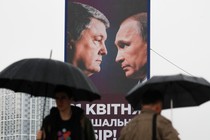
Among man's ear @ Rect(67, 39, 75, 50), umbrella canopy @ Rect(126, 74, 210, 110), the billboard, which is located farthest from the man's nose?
umbrella canopy @ Rect(126, 74, 210, 110)

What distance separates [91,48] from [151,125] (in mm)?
7014

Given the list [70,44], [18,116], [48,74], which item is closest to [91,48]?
[70,44]

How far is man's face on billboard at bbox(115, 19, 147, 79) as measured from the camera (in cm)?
1239

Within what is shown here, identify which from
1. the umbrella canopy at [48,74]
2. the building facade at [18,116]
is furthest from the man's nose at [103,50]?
the umbrella canopy at [48,74]

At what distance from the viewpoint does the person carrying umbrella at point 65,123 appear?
6136mm

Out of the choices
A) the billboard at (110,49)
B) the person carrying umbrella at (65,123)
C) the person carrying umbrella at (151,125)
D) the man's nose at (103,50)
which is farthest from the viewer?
the man's nose at (103,50)

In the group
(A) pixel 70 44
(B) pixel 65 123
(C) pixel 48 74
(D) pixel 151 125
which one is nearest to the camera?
(D) pixel 151 125

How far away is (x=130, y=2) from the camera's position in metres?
12.7

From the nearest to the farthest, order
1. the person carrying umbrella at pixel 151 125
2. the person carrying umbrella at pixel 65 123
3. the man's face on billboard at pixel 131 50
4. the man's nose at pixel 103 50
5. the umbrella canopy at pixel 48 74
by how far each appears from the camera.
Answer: the person carrying umbrella at pixel 151 125, the umbrella canopy at pixel 48 74, the person carrying umbrella at pixel 65 123, the man's face on billboard at pixel 131 50, the man's nose at pixel 103 50

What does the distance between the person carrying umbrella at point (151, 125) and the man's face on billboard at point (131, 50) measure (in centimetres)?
651

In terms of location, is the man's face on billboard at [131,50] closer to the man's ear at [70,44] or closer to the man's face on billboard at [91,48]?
the man's face on billboard at [91,48]

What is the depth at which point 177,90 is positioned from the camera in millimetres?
6648

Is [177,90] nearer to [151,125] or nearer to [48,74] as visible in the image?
[151,125]

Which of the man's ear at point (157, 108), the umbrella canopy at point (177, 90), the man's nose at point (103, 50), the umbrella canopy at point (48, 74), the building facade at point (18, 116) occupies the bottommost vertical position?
the building facade at point (18, 116)
